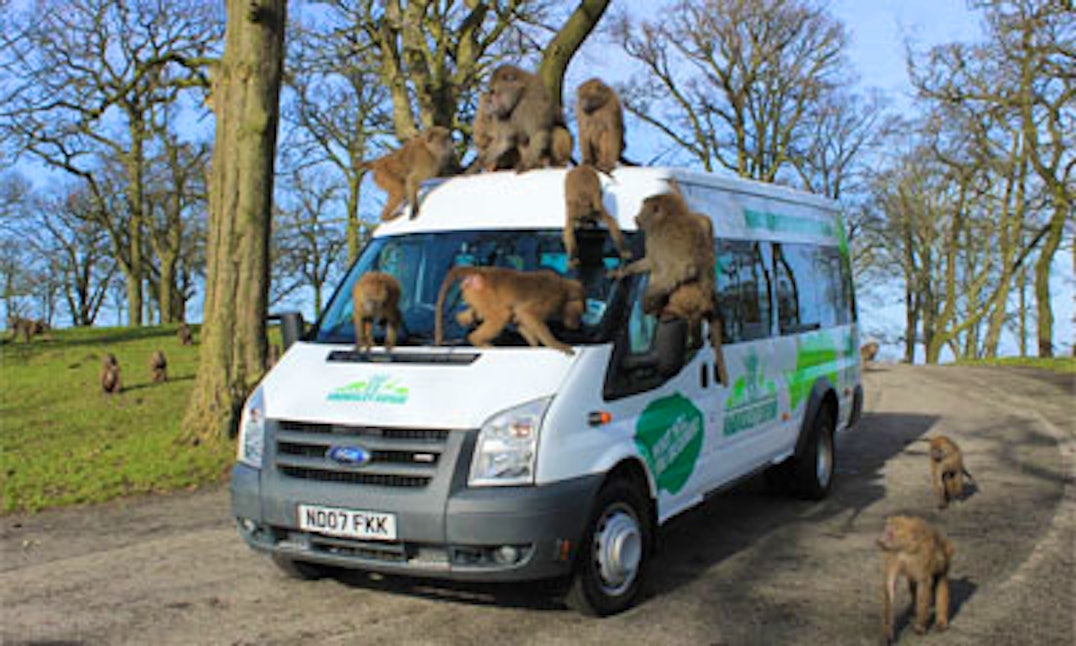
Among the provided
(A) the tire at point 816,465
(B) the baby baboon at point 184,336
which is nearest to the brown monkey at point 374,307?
(A) the tire at point 816,465

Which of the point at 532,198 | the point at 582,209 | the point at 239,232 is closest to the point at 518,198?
the point at 532,198

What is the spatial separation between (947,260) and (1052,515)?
32490 mm

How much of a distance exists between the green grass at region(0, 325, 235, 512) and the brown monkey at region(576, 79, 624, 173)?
5.33 meters

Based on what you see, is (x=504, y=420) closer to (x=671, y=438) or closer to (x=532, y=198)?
(x=671, y=438)

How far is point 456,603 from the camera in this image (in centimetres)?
527

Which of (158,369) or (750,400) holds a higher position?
(750,400)

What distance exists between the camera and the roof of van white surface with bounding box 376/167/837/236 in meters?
5.79

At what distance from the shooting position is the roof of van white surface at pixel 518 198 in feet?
19.0

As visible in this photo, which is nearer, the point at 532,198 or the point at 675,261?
the point at 675,261

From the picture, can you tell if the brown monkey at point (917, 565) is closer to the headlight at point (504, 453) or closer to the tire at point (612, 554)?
the tire at point (612, 554)

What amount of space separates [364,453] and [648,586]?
2.07 metres

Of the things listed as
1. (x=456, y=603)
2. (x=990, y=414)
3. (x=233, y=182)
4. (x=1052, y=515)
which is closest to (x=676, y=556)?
(x=456, y=603)

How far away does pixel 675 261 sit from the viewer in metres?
5.41

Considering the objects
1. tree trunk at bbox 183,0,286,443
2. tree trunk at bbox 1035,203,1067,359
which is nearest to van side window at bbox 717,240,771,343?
tree trunk at bbox 183,0,286,443
